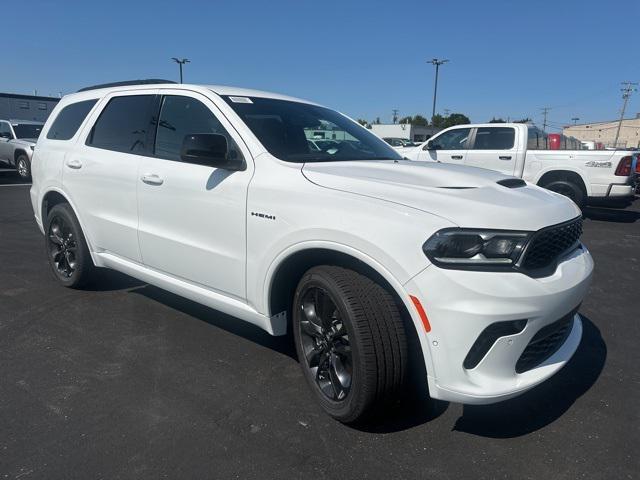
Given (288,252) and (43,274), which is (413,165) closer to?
(288,252)

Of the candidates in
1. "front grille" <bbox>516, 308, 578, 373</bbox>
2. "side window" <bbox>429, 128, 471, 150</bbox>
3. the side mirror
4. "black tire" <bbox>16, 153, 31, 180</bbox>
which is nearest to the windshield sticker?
the side mirror

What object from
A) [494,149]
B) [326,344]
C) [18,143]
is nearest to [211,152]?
[326,344]

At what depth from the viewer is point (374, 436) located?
8.21 feet

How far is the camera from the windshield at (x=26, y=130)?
15.3m

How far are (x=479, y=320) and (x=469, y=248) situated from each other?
32 cm

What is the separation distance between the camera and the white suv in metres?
2.14

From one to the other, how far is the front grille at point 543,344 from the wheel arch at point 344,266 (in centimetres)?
48

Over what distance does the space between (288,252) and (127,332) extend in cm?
183

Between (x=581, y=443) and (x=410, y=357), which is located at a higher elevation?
(x=410, y=357)

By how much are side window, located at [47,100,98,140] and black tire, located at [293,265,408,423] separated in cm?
301

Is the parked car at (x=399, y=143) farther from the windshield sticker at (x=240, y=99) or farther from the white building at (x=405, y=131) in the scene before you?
the white building at (x=405, y=131)

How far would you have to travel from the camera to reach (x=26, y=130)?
15.5 m

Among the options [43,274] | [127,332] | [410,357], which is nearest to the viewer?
[410,357]

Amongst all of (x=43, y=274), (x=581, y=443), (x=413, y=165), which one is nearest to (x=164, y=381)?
(x=413, y=165)
